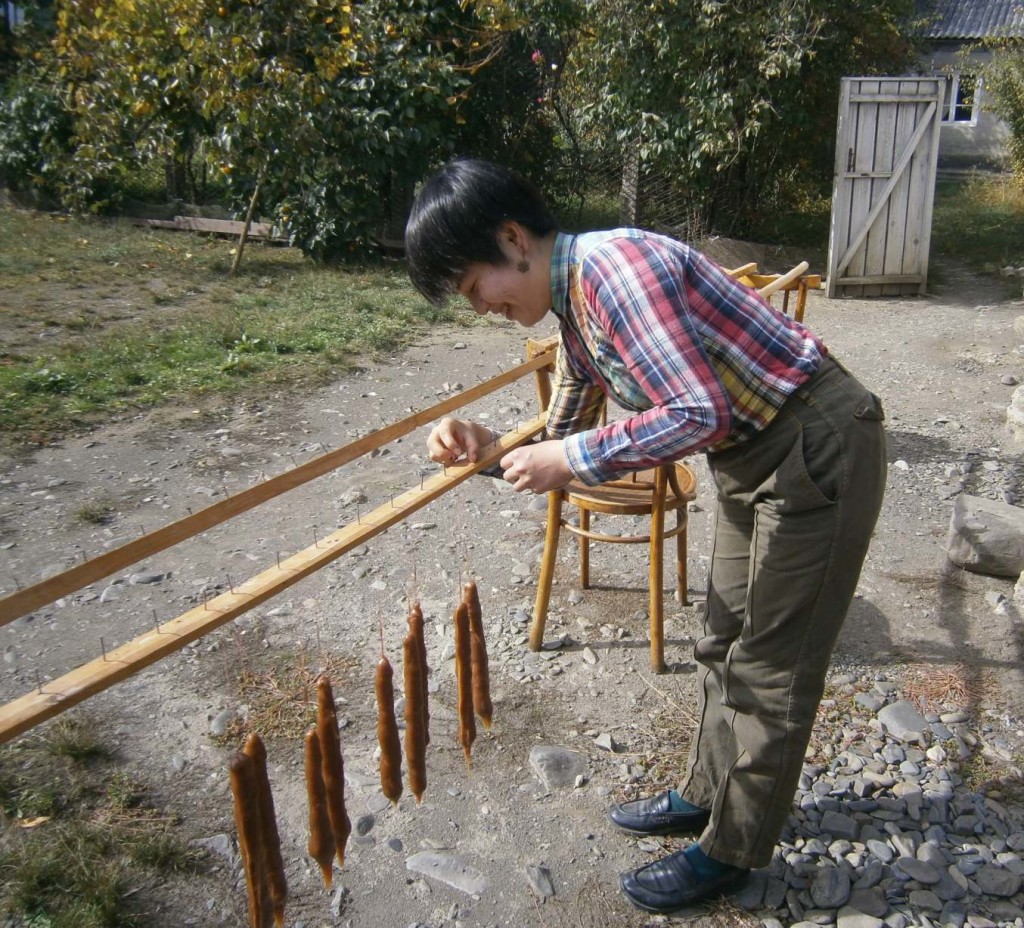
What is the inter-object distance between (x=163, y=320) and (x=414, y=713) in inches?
282

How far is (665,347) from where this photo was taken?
1.76 metres

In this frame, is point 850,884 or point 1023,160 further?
point 1023,160

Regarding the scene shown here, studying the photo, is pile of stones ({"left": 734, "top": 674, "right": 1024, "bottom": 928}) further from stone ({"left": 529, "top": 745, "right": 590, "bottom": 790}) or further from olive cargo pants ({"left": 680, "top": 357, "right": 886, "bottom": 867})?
stone ({"left": 529, "top": 745, "right": 590, "bottom": 790})

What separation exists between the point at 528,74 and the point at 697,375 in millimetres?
11643

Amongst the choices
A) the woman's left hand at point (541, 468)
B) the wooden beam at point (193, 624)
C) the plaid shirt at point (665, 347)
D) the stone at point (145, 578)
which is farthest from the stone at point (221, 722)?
the plaid shirt at point (665, 347)

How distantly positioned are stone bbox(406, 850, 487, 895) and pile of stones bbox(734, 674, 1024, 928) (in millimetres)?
733

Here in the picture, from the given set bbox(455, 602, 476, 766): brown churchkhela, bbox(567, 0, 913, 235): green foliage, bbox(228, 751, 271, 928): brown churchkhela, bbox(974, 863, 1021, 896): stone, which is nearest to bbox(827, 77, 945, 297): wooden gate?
bbox(567, 0, 913, 235): green foliage

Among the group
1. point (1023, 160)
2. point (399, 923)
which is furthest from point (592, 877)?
point (1023, 160)

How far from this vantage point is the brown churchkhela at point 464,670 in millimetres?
2195

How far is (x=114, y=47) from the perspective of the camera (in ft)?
33.8

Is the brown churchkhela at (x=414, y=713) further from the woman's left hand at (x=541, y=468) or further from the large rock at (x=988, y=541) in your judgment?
the large rock at (x=988, y=541)

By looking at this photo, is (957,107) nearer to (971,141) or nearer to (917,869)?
(971,141)

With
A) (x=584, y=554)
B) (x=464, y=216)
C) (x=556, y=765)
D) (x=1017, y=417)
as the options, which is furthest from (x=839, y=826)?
(x=1017, y=417)

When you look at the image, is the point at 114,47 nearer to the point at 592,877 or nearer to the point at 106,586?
the point at 106,586
